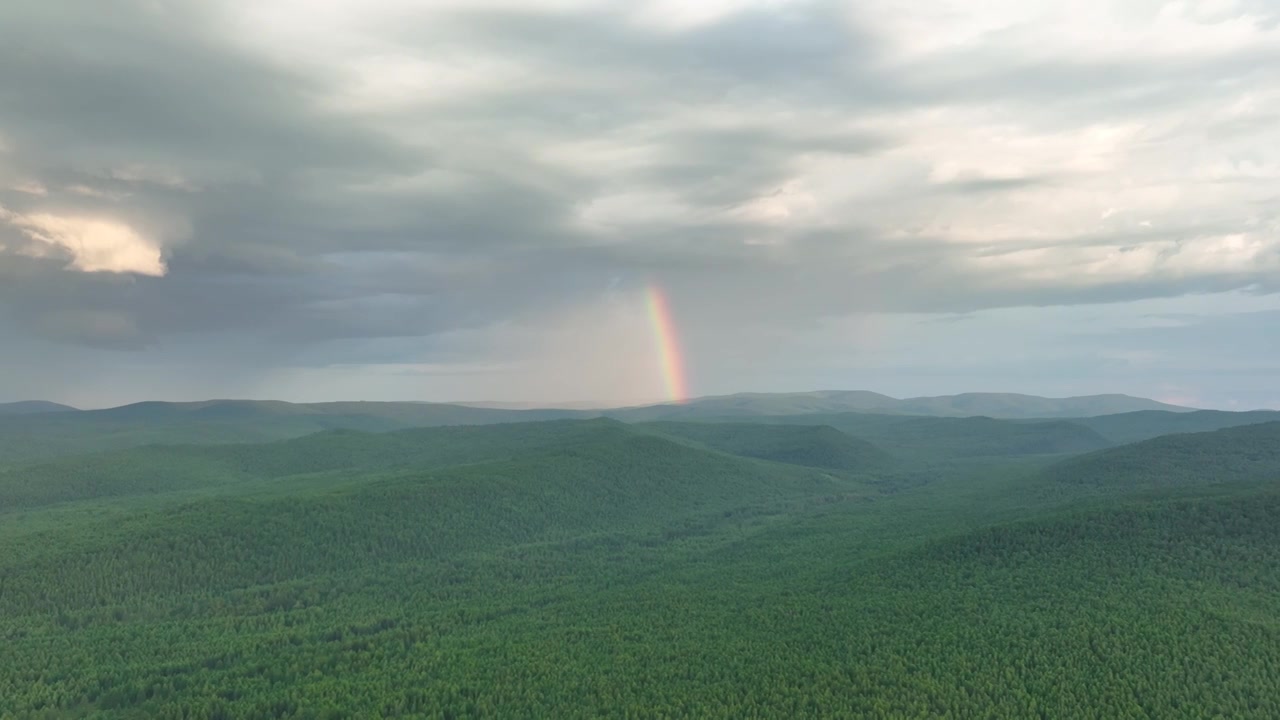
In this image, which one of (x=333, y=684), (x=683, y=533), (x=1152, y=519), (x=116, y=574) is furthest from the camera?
(x=683, y=533)

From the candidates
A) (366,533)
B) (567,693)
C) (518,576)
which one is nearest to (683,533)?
(518,576)

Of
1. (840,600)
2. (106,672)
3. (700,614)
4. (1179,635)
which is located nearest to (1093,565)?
(1179,635)

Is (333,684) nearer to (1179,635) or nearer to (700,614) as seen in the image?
(700,614)

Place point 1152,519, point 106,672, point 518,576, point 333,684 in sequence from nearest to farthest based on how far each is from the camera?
point 333,684, point 106,672, point 1152,519, point 518,576

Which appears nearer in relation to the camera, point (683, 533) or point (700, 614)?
point (700, 614)

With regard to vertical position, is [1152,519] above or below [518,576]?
above

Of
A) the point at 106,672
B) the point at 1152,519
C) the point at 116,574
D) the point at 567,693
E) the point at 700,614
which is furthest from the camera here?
the point at 116,574

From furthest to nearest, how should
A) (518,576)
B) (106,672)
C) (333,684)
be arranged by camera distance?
(518,576) → (106,672) → (333,684)

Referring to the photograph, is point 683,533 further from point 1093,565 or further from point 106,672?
point 106,672

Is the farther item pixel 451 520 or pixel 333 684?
pixel 451 520
